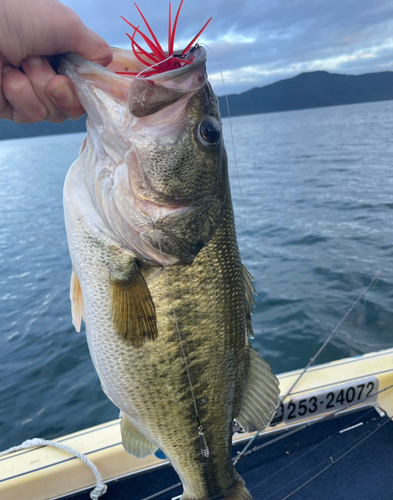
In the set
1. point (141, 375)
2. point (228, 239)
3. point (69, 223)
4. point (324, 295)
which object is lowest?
point (324, 295)

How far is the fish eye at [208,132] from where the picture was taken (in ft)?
4.80

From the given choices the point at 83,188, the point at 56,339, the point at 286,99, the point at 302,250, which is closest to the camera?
the point at 83,188

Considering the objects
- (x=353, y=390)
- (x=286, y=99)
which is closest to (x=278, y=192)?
(x=353, y=390)

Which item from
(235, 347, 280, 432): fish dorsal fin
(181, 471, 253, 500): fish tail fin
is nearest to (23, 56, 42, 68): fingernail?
(235, 347, 280, 432): fish dorsal fin

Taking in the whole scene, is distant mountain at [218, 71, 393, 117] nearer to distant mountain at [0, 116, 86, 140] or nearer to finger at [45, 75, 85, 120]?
distant mountain at [0, 116, 86, 140]

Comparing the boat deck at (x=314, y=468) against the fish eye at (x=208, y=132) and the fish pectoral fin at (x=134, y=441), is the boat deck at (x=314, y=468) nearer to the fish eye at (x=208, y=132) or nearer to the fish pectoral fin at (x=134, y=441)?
the fish pectoral fin at (x=134, y=441)

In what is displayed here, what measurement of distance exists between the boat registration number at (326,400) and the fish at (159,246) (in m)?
1.75

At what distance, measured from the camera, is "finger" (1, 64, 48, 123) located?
135 centimetres

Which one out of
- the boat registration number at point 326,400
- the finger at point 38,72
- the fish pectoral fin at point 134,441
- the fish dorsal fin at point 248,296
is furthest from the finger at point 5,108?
the boat registration number at point 326,400

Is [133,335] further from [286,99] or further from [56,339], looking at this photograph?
[286,99]

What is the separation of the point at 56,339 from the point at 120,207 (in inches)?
224

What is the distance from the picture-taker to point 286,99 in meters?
128

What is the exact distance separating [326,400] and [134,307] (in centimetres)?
265

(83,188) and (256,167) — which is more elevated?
A: (83,188)
